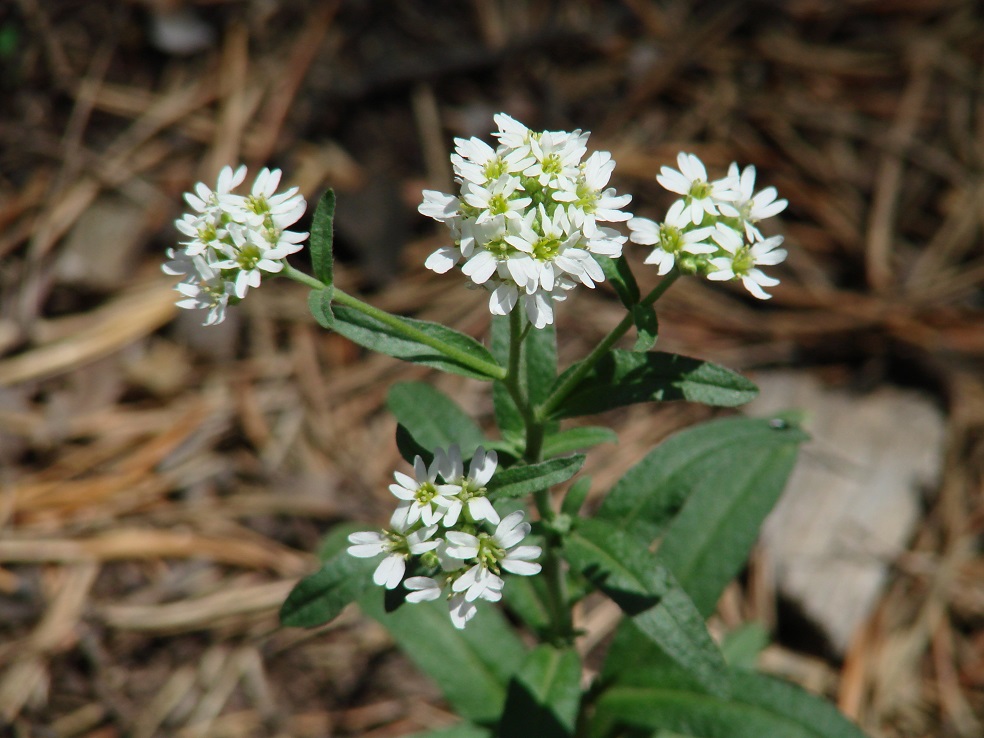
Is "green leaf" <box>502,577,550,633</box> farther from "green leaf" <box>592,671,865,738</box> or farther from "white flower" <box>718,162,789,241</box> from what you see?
"white flower" <box>718,162,789,241</box>

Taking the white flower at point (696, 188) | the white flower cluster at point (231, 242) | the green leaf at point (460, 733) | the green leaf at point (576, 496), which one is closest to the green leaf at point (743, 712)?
the green leaf at point (460, 733)

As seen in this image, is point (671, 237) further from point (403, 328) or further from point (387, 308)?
point (387, 308)

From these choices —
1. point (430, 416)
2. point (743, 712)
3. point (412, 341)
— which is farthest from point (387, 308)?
point (743, 712)

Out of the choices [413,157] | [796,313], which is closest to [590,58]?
[413,157]

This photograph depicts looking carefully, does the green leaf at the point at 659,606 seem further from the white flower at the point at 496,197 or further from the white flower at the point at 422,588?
the white flower at the point at 496,197

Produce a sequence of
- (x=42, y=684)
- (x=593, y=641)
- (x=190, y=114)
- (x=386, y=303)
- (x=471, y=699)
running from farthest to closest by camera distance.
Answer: (x=190, y=114), (x=386, y=303), (x=593, y=641), (x=42, y=684), (x=471, y=699)

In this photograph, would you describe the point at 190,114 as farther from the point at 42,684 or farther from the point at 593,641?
the point at 593,641
